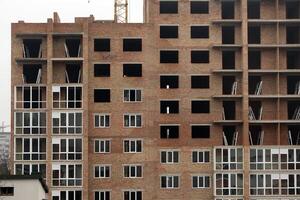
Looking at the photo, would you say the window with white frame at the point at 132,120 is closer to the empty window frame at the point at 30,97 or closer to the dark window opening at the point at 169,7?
the empty window frame at the point at 30,97

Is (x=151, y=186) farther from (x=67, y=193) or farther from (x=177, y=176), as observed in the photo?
(x=67, y=193)

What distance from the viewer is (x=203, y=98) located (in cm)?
8894

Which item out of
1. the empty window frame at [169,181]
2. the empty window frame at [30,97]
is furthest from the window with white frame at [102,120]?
the empty window frame at [169,181]

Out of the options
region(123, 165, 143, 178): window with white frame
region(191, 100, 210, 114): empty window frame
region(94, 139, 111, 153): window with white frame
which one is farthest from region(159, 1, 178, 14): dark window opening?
region(123, 165, 143, 178): window with white frame

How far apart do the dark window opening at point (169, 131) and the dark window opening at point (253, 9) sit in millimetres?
14451

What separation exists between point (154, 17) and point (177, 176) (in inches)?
669

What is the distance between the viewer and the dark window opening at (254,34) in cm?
9031

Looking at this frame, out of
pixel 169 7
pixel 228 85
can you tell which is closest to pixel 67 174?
pixel 228 85

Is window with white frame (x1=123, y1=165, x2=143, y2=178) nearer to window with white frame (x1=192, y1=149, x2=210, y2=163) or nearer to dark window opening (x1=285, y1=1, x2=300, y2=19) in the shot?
window with white frame (x1=192, y1=149, x2=210, y2=163)

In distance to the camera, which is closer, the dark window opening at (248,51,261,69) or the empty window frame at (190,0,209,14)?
the dark window opening at (248,51,261,69)

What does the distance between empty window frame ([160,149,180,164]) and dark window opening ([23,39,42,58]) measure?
16.8 metres

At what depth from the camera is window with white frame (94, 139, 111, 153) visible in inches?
3472

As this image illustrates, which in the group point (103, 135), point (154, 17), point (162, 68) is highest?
point (154, 17)

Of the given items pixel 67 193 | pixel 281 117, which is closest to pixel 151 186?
pixel 67 193
